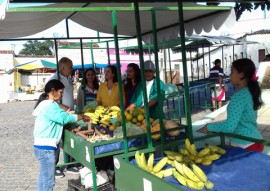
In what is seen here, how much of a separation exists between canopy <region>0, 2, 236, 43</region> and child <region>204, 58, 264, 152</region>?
40.2 inches

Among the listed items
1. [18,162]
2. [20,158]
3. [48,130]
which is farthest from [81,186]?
[20,158]

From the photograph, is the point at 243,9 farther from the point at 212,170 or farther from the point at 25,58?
the point at 25,58

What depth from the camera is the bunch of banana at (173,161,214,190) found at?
7.05ft

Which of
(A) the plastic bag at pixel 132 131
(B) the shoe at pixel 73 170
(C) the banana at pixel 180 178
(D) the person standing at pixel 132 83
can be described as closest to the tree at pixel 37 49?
(B) the shoe at pixel 73 170

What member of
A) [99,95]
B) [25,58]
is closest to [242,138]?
[99,95]

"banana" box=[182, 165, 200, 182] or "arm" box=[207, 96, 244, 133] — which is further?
"arm" box=[207, 96, 244, 133]

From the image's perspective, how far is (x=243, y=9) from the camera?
5.52 m

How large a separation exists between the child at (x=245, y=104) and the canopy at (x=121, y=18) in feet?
3.35

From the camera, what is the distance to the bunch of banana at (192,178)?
2150 millimetres

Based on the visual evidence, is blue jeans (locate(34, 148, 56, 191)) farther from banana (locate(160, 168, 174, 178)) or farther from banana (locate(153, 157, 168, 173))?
banana (locate(160, 168, 174, 178))

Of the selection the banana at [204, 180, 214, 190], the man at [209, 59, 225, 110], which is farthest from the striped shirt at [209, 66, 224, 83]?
the banana at [204, 180, 214, 190]

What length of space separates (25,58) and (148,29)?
29.0 metres

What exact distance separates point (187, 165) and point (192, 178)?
1.30 ft

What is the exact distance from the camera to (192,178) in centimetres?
222
